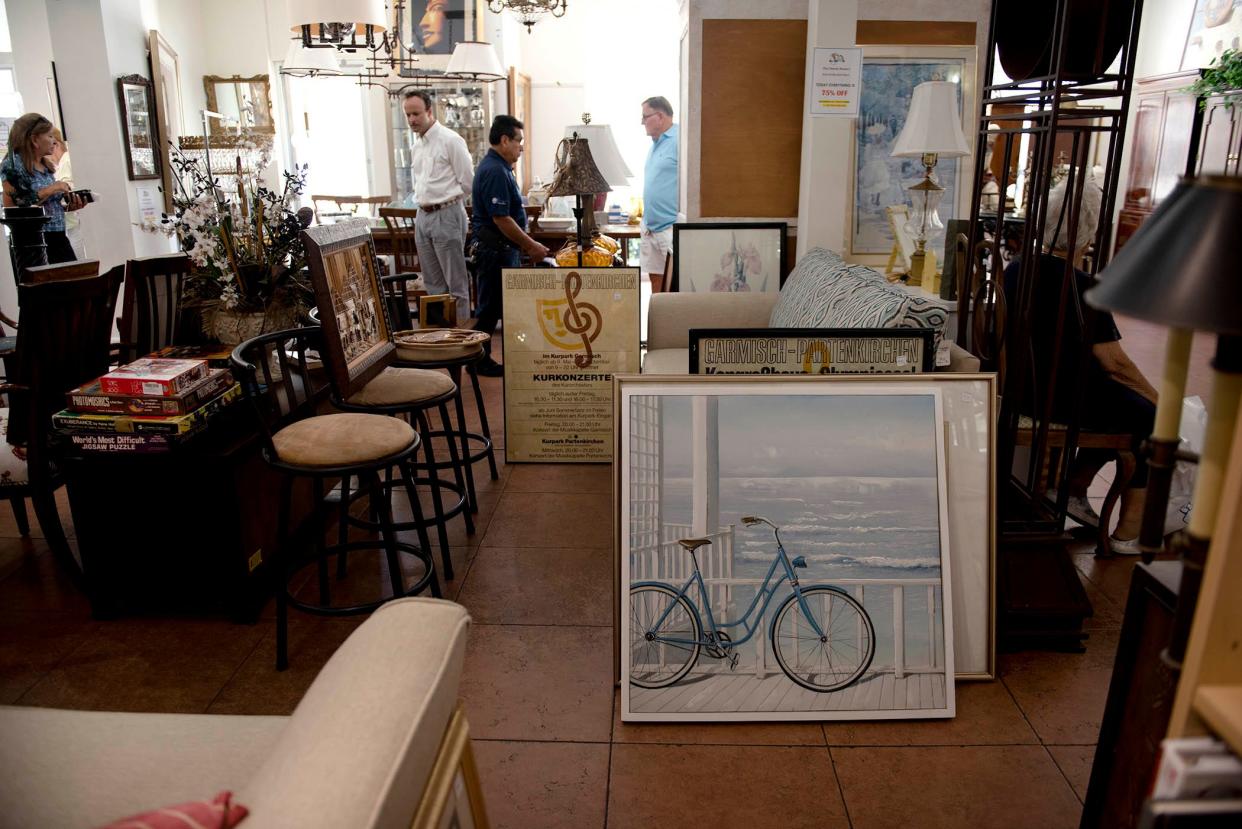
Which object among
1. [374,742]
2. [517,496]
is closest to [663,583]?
[374,742]

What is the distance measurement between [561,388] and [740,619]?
207cm

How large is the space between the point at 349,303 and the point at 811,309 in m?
1.67

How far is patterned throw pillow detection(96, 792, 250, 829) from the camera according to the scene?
85cm

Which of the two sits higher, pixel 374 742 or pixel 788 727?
pixel 374 742

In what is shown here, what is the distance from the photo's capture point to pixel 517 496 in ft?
12.5

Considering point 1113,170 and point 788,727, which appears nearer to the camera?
point 788,727

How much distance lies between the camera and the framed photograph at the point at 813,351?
96.1 inches

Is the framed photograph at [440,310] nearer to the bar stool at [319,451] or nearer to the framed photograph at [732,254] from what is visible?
the framed photograph at [732,254]

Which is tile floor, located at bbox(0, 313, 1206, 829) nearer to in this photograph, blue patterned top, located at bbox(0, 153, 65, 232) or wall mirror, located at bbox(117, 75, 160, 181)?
blue patterned top, located at bbox(0, 153, 65, 232)

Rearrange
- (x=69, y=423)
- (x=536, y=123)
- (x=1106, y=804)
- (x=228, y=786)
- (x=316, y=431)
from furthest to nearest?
(x=536, y=123) → (x=69, y=423) → (x=316, y=431) → (x=1106, y=804) → (x=228, y=786)

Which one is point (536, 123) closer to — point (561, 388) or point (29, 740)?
point (561, 388)

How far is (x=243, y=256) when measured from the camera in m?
3.10

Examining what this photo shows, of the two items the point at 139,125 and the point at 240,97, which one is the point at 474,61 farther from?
the point at 240,97

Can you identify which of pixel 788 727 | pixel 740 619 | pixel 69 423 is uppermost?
pixel 69 423
